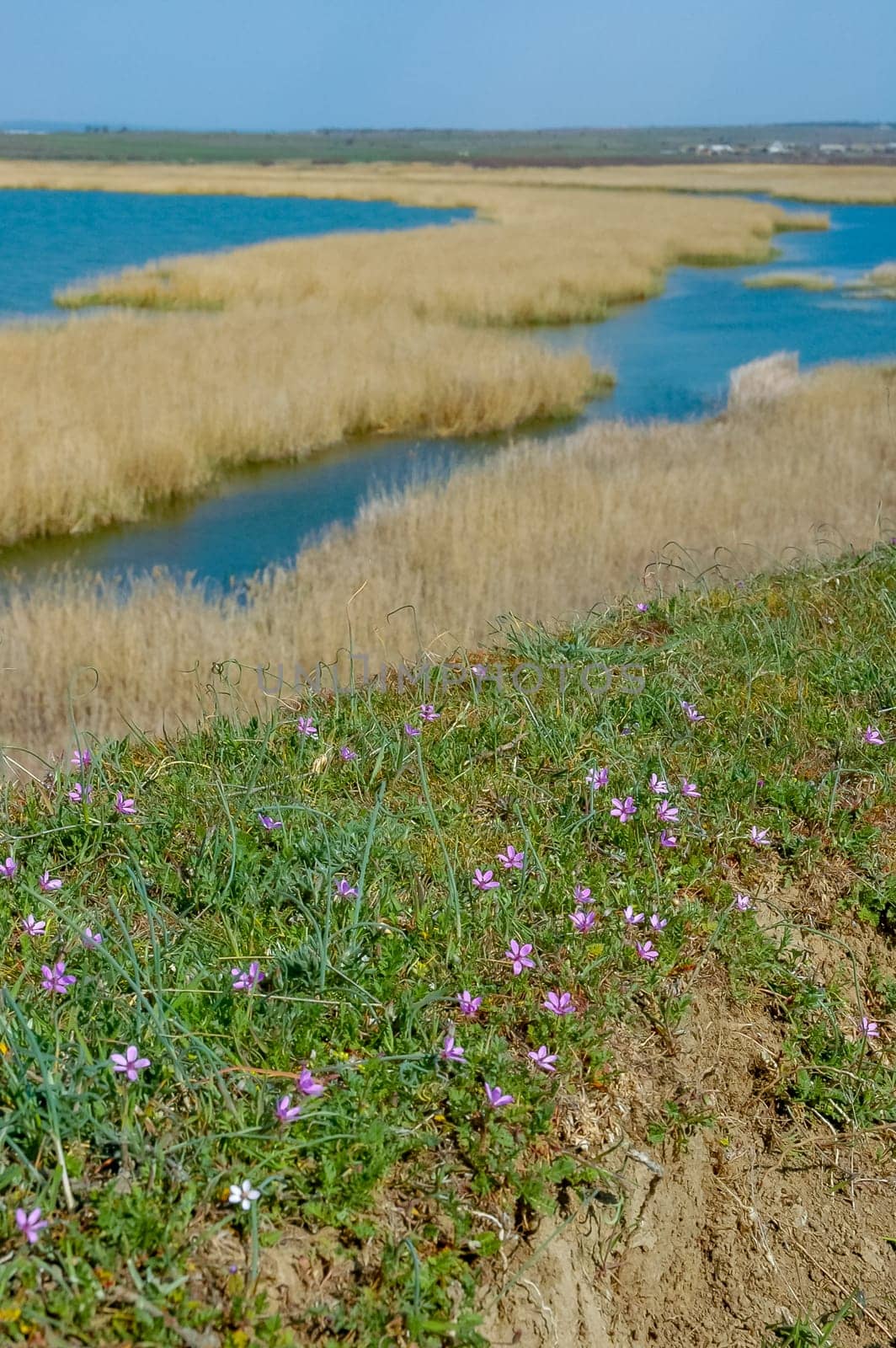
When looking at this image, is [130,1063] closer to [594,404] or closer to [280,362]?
[280,362]

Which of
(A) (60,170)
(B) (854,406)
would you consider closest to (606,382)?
(B) (854,406)

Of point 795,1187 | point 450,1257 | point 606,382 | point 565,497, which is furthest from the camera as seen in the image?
point 606,382

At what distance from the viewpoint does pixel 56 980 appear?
2348mm

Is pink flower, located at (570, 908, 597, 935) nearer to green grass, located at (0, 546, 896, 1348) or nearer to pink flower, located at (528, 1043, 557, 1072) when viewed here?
green grass, located at (0, 546, 896, 1348)

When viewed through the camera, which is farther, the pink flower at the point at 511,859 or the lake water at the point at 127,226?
the lake water at the point at 127,226

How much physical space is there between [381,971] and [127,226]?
4441 centimetres

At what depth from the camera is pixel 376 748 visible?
11.6 ft

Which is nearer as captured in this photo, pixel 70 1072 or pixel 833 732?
pixel 70 1072

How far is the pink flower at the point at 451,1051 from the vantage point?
7.45 ft

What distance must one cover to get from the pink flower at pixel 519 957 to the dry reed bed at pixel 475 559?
6.74ft

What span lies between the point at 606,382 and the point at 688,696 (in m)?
15.1

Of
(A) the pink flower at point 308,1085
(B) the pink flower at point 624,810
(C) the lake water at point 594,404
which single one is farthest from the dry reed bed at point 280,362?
(A) the pink flower at point 308,1085

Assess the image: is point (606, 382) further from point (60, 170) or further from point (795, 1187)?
point (60, 170)

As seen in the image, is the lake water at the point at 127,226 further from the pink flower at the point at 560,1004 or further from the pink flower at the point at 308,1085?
the pink flower at the point at 308,1085
